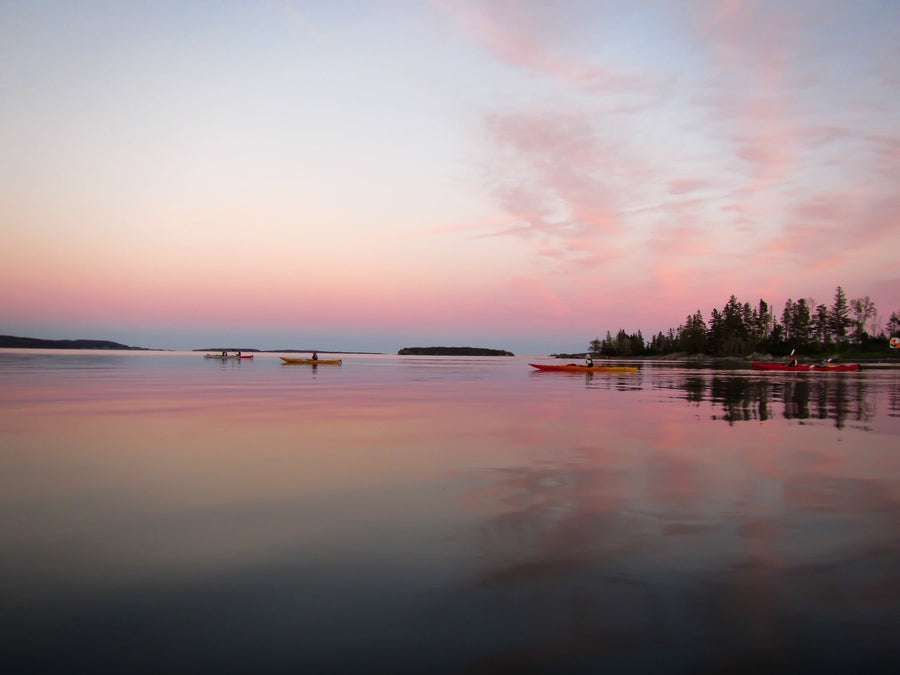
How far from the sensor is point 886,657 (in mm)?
4613

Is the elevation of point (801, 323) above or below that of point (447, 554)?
above

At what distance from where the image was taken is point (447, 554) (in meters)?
7.09

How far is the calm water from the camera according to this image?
4758mm

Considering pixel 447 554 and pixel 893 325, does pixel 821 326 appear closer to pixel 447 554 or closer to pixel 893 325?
pixel 893 325

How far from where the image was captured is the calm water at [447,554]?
476 cm

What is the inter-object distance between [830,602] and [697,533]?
2226mm

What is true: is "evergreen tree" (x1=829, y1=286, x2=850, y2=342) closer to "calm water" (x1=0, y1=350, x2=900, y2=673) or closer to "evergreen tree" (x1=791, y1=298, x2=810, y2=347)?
"evergreen tree" (x1=791, y1=298, x2=810, y2=347)

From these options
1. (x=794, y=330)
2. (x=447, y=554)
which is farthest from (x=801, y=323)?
(x=447, y=554)

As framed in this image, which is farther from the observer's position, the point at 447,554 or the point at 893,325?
the point at 893,325

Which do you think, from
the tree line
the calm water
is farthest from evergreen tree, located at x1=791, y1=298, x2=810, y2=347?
the calm water

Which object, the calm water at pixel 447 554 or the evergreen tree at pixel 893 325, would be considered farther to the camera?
the evergreen tree at pixel 893 325

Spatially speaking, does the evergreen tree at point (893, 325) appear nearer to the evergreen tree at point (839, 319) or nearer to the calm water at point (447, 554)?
the evergreen tree at point (839, 319)

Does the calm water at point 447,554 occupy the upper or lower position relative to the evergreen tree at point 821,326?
lower

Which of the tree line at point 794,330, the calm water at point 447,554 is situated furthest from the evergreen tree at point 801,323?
the calm water at point 447,554
